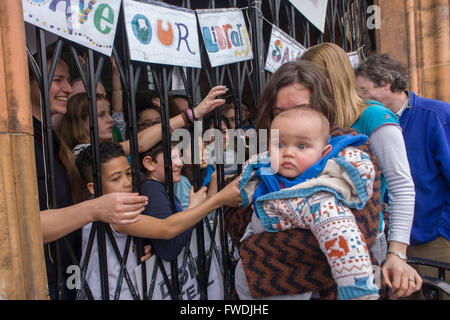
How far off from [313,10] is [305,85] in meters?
1.88

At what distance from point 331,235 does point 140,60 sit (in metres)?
1.22

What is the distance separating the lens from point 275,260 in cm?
132

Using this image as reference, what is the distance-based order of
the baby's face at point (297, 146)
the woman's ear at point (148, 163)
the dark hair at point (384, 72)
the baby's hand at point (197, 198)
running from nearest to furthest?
1. the baby's face at point (297, 146)
2. the baby's hand at point (197, 198)
3. the woman's ear at point (148, 163)
4. the dark hair at point (384, 72)

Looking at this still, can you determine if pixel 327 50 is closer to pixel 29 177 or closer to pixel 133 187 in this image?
pixel 133 187

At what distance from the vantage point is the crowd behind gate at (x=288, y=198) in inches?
48.5

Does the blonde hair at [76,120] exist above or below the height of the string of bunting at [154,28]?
below

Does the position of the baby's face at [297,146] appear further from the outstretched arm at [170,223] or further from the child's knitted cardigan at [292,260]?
the outstretched arm at [170,223]

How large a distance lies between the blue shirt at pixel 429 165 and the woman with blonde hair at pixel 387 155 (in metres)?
0.98

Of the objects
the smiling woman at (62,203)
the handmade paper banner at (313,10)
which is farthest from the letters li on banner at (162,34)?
the handmade paper banner at (313,10)

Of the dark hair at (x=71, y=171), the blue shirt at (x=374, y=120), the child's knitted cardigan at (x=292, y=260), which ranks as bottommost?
the child's knitted cardigan at (x=292, y=260)

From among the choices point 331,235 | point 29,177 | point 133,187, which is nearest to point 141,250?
point 133,187

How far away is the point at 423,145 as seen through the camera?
2.42 meters

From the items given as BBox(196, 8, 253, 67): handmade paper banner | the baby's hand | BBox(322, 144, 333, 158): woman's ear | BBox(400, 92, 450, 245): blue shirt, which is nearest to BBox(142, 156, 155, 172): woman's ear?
the baby's hand

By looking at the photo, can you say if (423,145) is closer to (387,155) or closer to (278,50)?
(387,155)
